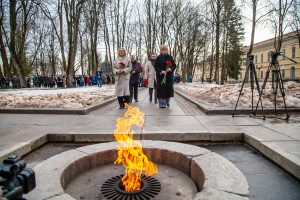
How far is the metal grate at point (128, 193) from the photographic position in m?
2.81

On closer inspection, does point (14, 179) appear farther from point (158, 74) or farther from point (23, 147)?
point (158, 74)

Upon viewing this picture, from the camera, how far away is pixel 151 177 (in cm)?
333

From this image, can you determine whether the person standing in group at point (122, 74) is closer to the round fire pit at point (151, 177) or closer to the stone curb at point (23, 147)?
the stone curb at point (23, 147)

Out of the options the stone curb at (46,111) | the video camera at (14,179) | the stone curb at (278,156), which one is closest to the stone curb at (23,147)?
the video camera at (14,179)

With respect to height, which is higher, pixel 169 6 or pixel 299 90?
pixel 169 6

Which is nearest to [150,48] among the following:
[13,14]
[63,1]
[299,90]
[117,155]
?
[63,1]

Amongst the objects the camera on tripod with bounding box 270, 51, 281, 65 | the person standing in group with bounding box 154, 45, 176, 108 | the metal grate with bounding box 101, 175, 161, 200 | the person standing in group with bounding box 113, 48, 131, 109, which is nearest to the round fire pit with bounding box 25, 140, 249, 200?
the metal grate with bounding box 101, 175, 161, 200

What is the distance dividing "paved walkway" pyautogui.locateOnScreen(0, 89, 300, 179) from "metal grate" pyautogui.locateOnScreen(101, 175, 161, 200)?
5.36ft

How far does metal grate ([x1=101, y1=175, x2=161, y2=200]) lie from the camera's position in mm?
2812

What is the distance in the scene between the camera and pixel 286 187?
9.69 feet

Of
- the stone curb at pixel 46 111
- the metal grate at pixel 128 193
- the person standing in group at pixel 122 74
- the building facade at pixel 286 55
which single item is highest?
the building facade at pixel 286 55

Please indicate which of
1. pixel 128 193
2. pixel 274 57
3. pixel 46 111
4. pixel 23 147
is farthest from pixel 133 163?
pixel 46 111

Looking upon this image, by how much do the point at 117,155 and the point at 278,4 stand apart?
29461mm

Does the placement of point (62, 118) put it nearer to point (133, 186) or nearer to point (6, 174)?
point (133, 186)
